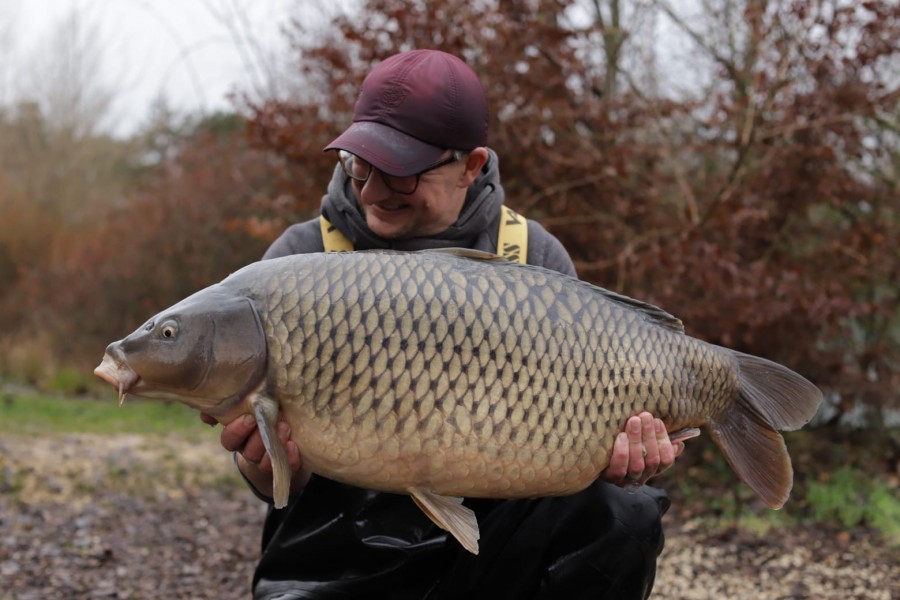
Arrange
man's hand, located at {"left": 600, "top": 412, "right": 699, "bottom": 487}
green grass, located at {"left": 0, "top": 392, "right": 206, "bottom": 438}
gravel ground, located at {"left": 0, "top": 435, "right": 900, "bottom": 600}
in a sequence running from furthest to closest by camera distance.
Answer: green grass, located at {"left": 0, "top": 392, "right": 206, "bottom": 438}, gravel ground, located at {"left": 0, "top": 435, "right": 900, "bottom": 600}, man's hand, located at {"left": 600, "top": 412, "right": 699, "bottom": 487}

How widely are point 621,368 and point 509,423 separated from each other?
217 mm

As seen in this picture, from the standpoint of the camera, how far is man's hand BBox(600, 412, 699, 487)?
1.54m

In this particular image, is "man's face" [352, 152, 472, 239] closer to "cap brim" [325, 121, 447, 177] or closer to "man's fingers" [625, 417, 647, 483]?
"cap brim" [325, 121, 447, 177]

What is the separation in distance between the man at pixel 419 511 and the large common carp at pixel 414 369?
0.72ft

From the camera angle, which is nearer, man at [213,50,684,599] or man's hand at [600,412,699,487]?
man's hand at [600,412,699,487]

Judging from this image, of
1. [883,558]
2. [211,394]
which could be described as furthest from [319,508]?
[883,558]

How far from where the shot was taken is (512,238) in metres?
1.96

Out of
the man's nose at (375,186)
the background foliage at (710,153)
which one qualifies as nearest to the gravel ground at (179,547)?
the background foliage at (710,153)

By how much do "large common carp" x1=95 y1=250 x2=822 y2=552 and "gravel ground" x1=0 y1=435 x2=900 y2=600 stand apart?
1.36 meters

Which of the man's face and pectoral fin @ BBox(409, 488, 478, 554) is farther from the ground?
the man's face

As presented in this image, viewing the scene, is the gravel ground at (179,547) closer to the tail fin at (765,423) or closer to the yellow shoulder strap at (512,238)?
the tail fin at (765,423)

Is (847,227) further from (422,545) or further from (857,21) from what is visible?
(422,545)

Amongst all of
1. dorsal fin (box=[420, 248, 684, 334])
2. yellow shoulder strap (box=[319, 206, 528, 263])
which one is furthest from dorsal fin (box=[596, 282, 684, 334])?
yellow shoulder strap (box=[319, 206, 528, 263])

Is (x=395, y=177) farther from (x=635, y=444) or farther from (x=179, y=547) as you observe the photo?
(x=179, y=547)
